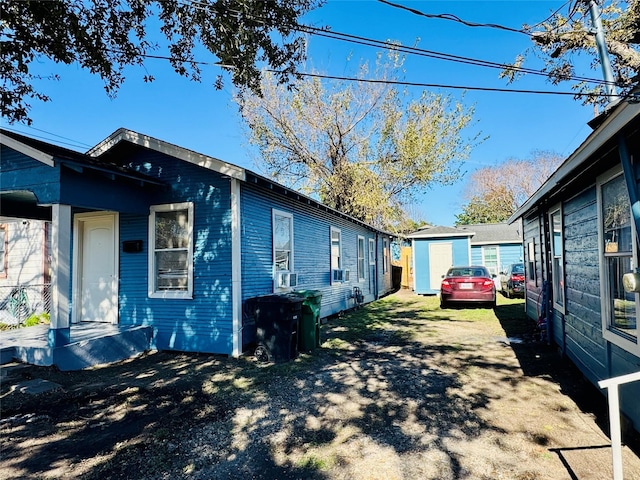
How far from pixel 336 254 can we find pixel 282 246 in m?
3.94

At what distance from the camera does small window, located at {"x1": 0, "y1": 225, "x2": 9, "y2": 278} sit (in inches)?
396

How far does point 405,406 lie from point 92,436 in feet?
10.5

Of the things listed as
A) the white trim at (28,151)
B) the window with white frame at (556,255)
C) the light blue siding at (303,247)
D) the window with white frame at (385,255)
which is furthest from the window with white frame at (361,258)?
the white trim at (28,151)

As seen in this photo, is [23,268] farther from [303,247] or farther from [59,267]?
[303,247]

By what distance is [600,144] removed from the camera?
324 centimetres

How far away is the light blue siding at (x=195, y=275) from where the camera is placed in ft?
21.8

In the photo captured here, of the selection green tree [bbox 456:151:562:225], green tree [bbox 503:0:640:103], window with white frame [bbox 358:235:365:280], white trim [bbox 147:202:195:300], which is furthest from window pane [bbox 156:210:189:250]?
green tree [bbox 456:151:562:225]

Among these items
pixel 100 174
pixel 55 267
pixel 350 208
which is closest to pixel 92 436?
pixel 55 267

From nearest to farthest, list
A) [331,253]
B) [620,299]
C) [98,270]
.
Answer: [620,299], [98,270], [331,253]

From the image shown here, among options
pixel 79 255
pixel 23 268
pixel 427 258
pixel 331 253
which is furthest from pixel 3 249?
pixel 427 258

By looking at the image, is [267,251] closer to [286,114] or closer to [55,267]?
[55,267]

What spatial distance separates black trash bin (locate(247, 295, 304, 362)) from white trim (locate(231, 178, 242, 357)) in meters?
0.34

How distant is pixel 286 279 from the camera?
823 centimetres

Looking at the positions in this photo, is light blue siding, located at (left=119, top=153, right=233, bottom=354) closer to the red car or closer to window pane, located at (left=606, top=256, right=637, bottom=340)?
window pane, located at (left=606, top=256, right=637, bottom=340)
